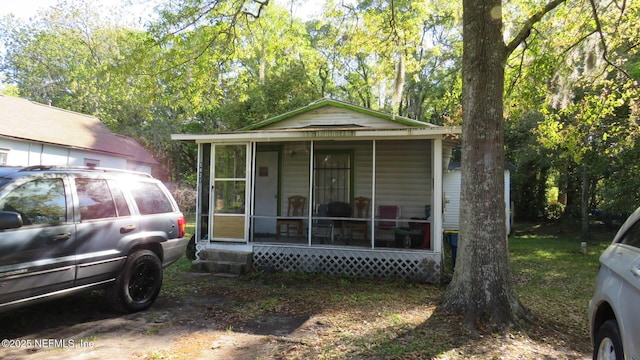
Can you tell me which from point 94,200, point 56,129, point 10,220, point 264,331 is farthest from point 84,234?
point 56,129

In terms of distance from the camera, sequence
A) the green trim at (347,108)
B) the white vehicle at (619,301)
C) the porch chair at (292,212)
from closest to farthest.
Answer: the white vehicle at (619,301), the green trim at (347,108), the porch chair at (292,212)

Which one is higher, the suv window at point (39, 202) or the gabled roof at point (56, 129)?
the gabled roof at point (56, 129)

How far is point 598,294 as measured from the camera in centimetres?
317

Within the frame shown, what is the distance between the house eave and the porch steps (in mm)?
2416

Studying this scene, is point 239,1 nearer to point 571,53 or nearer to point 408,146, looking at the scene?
point 408,146

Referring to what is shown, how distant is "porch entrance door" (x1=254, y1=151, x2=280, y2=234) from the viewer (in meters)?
10.6

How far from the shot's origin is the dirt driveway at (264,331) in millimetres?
4027

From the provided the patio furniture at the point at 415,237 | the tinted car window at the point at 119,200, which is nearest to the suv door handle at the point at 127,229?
the tinted car window at the point at 119,200

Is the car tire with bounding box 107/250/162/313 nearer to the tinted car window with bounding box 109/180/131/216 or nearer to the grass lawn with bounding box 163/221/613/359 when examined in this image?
the tinted car window with bounding box 109/180/131/216

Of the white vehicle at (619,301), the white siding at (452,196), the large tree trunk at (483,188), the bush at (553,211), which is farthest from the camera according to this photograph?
the bush at (553,211)

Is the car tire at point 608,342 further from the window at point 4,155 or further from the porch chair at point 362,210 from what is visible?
the window at point 4,155

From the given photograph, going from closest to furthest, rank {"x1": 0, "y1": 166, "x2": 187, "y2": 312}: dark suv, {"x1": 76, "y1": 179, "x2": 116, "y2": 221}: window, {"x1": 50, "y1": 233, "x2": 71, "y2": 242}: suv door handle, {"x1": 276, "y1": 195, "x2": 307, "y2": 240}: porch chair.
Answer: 1. {"x1": 0, "y1": 166, "x2": 187, "y2": 312}: dark suv
2. {"x1": 50, "y1": 233, "x2": 71, "y2": 242}: suv door handle
3. {"x1": 76, "y1": 179, "x2": 116, "y2": 221}: window
4. {"x1": 276, "y1": 195, "x2": 307, "y2": 240}: porch chair

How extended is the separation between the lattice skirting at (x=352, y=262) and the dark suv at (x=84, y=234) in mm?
2602

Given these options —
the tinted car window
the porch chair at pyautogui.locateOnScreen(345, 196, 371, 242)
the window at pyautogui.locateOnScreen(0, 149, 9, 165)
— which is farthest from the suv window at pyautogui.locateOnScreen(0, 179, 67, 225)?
the window at pyautogui.locateOnScreen(0, 149, 9, 165)
